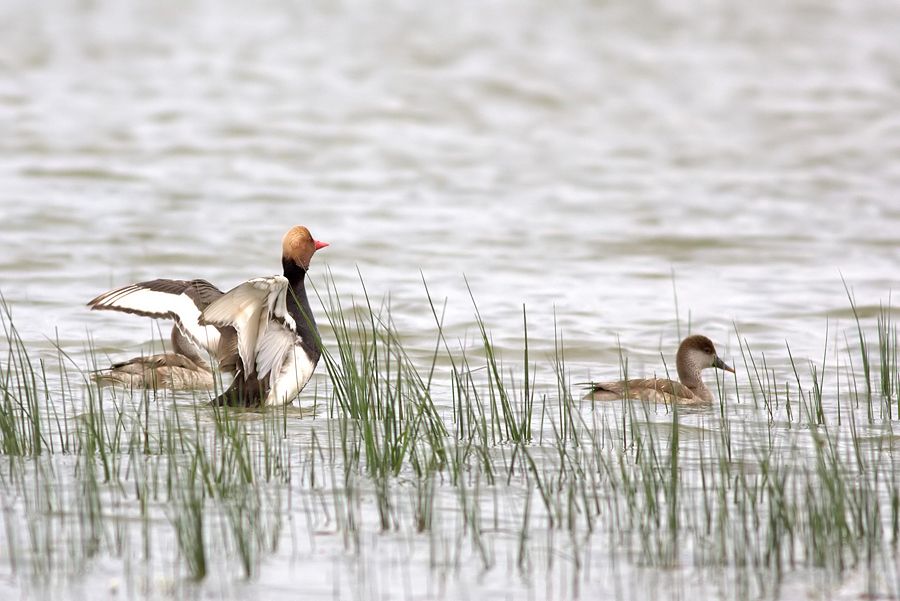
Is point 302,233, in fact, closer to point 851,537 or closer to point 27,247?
point 851,537

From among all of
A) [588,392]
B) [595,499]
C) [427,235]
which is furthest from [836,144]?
[595,499]

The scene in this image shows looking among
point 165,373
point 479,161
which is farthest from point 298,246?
point 479,161

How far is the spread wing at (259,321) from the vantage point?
672 cm

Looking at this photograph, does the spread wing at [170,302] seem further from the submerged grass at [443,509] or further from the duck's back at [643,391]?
the duck's back at [643,391]

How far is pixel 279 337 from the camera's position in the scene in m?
7.53

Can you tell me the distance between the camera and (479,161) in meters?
18.8

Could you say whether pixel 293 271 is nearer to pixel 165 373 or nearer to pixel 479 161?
pixel 165 373

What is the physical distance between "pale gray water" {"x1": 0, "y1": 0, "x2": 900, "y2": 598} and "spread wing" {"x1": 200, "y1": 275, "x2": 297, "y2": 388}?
485 millimetres

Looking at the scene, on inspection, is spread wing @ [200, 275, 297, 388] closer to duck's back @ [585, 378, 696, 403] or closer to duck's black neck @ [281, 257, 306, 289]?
duck's black neck @ [281, 257, 306, 289]

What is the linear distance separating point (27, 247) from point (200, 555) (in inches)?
373

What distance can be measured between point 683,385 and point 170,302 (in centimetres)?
301

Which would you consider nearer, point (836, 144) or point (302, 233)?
point (302, 233)

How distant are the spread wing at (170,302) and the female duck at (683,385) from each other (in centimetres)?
216

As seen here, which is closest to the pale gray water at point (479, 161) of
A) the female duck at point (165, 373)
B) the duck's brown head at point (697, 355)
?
the duck's brown head at point (697, 355)
